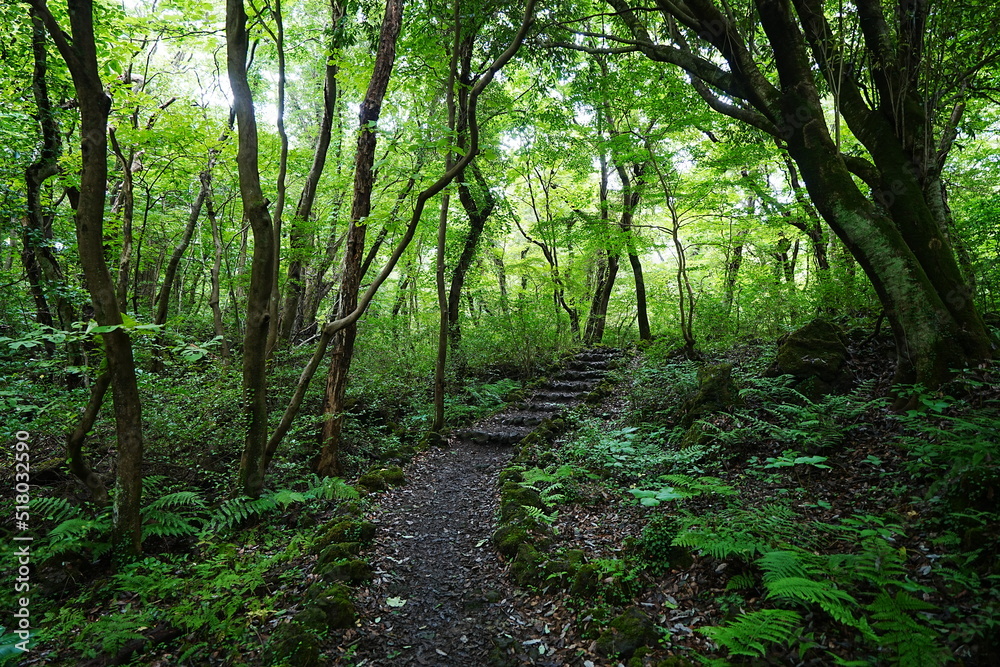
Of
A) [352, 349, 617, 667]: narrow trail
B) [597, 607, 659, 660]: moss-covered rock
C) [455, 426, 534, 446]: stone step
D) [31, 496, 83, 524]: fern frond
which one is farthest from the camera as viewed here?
[455, 426, 534, 446]: stone step

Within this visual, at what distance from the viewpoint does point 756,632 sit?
2.41 metres

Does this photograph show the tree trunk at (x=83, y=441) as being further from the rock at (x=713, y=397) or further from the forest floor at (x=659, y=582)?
the rock at (x=713, y=397)

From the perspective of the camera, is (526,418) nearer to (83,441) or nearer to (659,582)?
(659,582)

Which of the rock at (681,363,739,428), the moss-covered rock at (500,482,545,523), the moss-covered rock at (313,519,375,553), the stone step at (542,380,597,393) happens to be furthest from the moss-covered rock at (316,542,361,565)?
the stone step at (542,380,597,393)

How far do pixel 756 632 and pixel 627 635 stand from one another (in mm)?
934

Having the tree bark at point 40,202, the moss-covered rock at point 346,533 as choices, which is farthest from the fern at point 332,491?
the tree bark at point 40,202

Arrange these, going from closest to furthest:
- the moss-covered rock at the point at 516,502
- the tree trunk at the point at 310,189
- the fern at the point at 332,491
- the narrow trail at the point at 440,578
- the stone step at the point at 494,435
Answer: the narrow trail at the point at 440,578 → the moss-covered rock at the point at 516,502 → the fern at the point at 332,491 → the tree trunk at the point at 310,189 → the stone step at the point at 494,435

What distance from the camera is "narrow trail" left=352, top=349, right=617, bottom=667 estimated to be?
3.39 meters

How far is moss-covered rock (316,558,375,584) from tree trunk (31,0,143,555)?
1819 mm

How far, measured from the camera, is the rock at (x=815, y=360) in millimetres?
6090

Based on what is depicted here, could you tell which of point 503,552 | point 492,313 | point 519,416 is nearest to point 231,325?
point 492,313

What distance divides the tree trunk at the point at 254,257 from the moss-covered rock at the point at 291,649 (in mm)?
2412

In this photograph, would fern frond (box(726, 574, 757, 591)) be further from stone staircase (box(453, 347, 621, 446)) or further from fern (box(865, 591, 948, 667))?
stone staircase (box(453, 347, 621, 446))

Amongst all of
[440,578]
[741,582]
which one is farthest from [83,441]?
[741,582]
